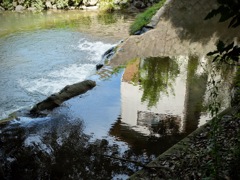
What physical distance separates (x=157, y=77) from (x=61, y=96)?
238 cm

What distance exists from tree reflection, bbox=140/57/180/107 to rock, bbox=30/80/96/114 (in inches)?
50.2

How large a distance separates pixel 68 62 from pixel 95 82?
3490mm

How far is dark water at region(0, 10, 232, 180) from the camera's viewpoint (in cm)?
411

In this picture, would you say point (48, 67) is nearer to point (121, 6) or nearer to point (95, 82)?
point (95, 82)

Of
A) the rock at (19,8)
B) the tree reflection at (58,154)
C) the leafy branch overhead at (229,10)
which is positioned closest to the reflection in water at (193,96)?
the tree reflection at (58,154)

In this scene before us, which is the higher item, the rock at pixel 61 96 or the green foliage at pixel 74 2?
the green foliage at pixel 74 2

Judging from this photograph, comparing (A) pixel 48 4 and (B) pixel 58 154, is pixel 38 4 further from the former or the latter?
(B) pixel 58 154

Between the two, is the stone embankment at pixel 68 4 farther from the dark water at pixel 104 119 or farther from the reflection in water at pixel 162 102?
the reflection in water at pixel 162 102

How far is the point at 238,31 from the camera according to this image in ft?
29.7

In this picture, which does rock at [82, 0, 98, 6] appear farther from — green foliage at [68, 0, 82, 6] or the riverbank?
the riverbank

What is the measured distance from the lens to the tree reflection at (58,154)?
393 centimetres

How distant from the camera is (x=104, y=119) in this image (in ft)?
17.4

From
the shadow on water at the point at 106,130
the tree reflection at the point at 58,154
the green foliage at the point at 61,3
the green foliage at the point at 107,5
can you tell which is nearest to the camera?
the tree reflection at the point at 58,154

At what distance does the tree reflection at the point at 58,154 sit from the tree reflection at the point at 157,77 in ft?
5.60
